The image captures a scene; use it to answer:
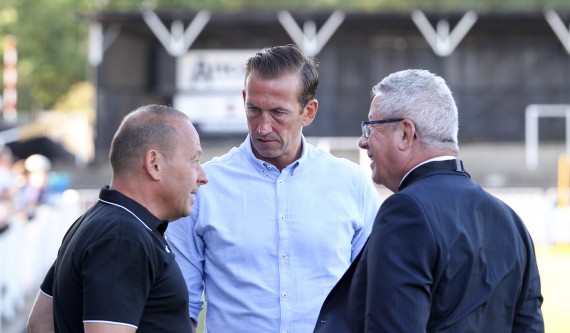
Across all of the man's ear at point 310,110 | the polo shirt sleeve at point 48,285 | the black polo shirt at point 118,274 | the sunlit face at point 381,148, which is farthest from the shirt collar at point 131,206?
the man's ear at point 310,110

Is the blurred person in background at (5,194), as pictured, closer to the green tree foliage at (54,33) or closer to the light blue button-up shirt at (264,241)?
the light blue button-up shirt at (264,241)

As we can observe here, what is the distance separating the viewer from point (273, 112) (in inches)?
154

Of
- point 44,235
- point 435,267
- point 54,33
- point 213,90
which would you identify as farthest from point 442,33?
point 435,267

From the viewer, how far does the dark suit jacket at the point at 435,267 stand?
2867 mm

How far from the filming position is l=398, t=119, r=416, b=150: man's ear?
3111 millimetres

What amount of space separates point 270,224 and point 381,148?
898 mm

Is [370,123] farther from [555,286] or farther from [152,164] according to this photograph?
[555,286]

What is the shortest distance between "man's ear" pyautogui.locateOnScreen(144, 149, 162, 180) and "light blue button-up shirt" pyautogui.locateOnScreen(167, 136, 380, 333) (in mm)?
760

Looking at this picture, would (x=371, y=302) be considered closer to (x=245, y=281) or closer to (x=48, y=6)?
(x=245, y=281)

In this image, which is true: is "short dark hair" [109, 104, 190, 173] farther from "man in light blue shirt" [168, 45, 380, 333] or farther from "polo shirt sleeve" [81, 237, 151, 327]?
"man in light blue shirt" [168, 45, 380, 333]

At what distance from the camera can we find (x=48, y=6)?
39688 millimetres

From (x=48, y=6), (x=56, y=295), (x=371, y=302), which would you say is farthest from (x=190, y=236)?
(x=48, y=6)

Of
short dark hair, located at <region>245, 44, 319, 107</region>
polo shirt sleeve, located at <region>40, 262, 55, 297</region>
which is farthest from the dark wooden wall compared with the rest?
polo shirt sleeve, located at <region>40, 262, 55, 297</region>

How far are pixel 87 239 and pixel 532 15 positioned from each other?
1040 inches
